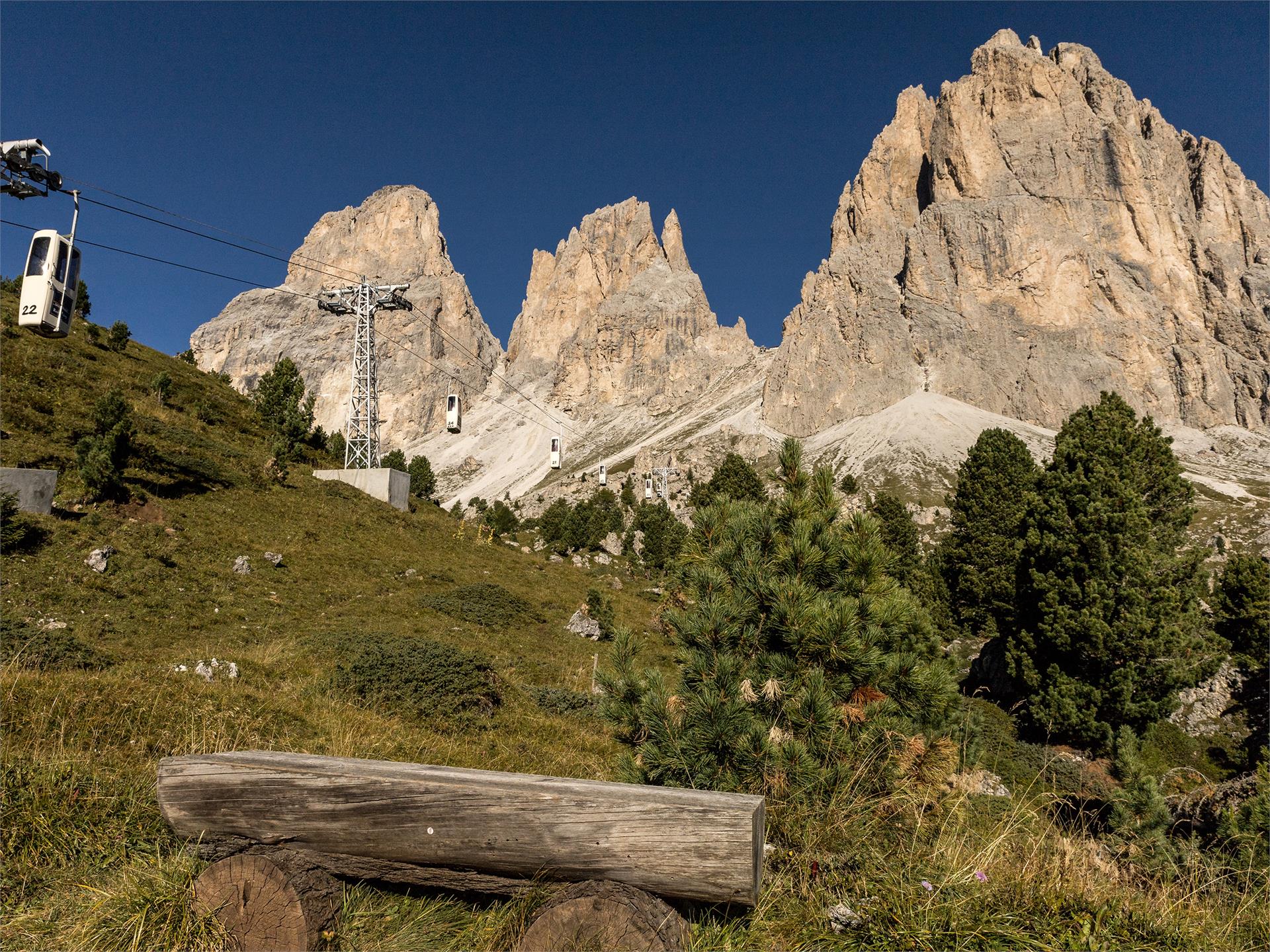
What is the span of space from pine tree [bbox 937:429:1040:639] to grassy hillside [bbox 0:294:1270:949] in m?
12.9

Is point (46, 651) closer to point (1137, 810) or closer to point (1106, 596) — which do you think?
point (1137, 810)

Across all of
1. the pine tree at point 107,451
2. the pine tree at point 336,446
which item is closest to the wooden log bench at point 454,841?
the pine tree at point 107,451

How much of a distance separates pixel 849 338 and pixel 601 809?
6667 inches

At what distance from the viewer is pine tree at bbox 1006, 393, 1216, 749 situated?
65.2 feet

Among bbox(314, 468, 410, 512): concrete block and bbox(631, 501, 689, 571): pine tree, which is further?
bbox(631, 501, 689, 571): pine tree

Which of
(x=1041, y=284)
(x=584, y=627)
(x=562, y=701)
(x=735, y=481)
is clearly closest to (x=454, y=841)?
(x=562, y=701)

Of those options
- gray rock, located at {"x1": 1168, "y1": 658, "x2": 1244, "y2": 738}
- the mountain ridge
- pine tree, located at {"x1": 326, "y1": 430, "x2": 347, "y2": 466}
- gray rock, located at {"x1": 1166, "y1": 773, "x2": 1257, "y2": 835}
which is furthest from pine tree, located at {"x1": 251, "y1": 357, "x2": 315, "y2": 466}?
the mountain ridge

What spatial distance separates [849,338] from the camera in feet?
525

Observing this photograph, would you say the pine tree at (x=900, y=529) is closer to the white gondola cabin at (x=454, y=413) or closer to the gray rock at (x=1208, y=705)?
the gray rock at (x=1208, y=705)

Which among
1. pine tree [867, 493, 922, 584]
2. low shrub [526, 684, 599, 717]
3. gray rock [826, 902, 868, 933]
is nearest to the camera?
gray rock [826, 902, 868, 933]

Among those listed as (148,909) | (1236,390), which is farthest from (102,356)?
(1236,390)

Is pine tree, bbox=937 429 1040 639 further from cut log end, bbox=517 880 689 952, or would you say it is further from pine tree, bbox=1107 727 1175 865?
cut log end, bbox=517 880 689 952

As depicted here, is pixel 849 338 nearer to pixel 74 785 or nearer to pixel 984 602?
pixel 984 602

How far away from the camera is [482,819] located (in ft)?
9.61
